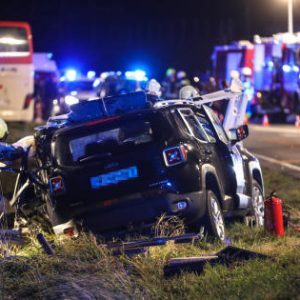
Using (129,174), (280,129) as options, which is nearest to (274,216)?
(129,174)

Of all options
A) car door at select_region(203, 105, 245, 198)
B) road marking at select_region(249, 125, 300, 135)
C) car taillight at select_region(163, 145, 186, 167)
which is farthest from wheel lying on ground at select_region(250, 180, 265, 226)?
road marking at select_region(249, 125, 300, 135)

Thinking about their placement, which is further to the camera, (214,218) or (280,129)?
(280,129)

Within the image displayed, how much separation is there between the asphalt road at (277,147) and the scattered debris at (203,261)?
756cm

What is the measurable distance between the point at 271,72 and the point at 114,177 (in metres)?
25.2

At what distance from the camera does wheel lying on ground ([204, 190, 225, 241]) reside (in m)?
8.20

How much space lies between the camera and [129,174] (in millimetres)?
8078

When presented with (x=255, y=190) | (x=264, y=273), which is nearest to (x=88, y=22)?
(x=255, y=190)

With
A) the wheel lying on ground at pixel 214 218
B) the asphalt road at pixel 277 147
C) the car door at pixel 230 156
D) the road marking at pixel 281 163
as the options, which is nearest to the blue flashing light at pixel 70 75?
the asphalt road at pixel 277 147

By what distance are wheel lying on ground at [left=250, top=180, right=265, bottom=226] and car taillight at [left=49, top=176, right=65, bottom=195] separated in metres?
2.75

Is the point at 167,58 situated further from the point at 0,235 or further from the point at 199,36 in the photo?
the point at 0,235

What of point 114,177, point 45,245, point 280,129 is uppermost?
point 114,177

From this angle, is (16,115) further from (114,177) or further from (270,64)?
(114,177)

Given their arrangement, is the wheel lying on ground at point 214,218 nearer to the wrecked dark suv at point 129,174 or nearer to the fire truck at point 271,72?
the wrecked dark suv at point 129,174

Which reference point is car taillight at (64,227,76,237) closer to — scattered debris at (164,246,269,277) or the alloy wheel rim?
the alloy wheel rim
